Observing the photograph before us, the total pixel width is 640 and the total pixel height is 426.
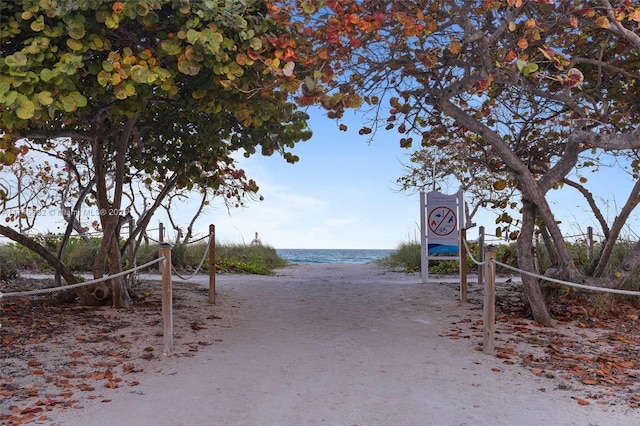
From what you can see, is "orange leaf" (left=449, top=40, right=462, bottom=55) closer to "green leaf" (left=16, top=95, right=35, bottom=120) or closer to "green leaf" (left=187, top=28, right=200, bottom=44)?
"green leaf" (left=187, top=28, right=200, bottom=44)

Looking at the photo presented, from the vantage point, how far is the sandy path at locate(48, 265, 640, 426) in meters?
3.84

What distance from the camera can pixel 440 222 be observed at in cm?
1166

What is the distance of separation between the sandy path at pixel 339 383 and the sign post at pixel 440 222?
14.0ft

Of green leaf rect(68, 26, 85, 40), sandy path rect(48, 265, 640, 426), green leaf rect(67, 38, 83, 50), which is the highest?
green leaf rect(68, 26, 85, 40)

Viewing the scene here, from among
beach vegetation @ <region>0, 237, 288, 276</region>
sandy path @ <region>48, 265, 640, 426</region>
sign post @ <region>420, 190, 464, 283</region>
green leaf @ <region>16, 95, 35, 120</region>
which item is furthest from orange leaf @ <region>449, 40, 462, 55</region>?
beach vegetation @ <region>0, 237, 288, 276</region>

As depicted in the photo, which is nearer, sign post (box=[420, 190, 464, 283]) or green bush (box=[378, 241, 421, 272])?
sign post (box=[420, 190, 464, 283])

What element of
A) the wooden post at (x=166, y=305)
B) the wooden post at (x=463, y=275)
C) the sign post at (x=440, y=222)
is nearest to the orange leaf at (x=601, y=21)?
the wooden post at (x=463, y=275)

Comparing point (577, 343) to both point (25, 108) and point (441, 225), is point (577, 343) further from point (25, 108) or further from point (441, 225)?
point (25, 108)

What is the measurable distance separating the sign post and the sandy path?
426cm

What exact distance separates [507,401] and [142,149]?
6.17 m

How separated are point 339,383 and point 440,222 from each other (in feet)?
24.9

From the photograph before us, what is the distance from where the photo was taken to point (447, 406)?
159 inches

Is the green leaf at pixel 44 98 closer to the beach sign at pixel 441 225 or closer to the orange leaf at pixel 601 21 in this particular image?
the orange leaf at pixel 601 21

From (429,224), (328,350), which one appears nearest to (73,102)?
(328,350)
